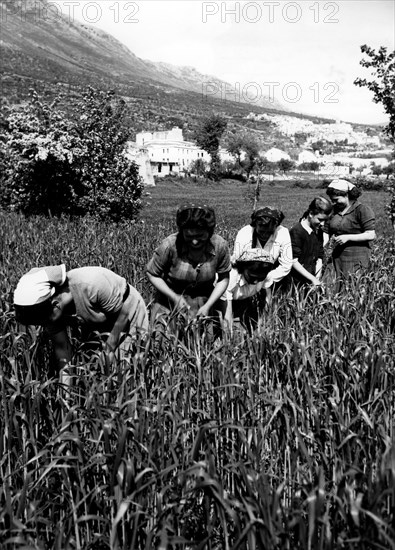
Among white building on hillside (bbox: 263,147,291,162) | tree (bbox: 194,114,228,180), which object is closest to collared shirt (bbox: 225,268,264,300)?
tree (bbox: 194,114,228,180)

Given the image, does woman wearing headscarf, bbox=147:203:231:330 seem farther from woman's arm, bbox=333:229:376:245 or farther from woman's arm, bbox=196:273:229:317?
woman's arm, bbox=333:229:376:245

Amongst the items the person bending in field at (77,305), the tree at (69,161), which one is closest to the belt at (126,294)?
the person bending in field at (77,305)

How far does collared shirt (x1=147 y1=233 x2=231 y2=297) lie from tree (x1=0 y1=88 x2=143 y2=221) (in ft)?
37.0

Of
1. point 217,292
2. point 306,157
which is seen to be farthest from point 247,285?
point 306,157

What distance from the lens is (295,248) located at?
5.20 meters

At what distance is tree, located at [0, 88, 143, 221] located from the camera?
1495 centimetres

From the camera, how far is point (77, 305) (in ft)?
11.0

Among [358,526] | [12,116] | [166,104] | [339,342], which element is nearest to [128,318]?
[339,342]

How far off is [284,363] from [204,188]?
67310 millimetres

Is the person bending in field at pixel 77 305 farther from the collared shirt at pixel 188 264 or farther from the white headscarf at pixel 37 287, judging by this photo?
the collared shirt at pixel 188 264

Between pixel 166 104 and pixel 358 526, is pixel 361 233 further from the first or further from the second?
pixel 166 104

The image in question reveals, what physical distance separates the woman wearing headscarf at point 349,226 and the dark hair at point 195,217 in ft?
7.45

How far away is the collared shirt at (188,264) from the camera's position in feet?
13.4

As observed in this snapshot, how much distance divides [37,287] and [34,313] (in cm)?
16
